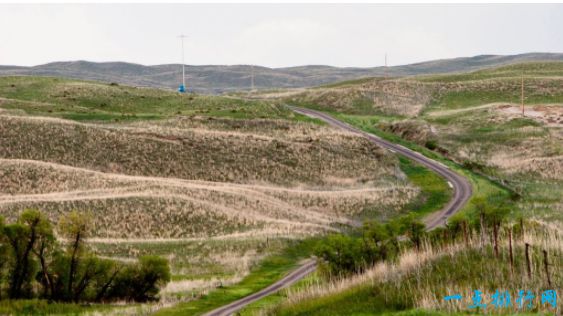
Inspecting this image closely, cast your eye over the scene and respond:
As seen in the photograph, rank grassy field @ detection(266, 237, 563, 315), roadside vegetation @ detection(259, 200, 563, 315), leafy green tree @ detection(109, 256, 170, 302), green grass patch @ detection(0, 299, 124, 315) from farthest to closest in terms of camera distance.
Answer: leafy green tree @ detection(109, 256, 170, 302) < green grass patch @ detection(0, 299, 124, 315) < grassy field @ detection(266, 237, 563, 315) < roadside vegetation @ detection(259, 200, 563, 315)

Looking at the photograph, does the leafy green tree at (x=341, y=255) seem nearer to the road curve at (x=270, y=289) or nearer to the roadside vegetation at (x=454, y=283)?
the road curve at (x=270, y=289)

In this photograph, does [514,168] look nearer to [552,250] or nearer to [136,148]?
[136,148]

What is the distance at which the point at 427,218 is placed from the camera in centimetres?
6281

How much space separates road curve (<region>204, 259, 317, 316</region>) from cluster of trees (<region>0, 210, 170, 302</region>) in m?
4.75

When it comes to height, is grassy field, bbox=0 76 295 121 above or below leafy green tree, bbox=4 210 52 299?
above

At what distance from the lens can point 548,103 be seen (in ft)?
417

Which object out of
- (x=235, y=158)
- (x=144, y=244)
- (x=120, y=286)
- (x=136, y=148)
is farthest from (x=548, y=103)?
(x=120, y=286)

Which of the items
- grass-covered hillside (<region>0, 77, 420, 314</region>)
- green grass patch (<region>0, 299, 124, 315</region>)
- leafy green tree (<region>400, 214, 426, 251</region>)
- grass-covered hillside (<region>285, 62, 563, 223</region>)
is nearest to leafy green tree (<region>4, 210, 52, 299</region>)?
green grass patch (<region>0, 299, 124, 315</region>)

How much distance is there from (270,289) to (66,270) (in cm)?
1194

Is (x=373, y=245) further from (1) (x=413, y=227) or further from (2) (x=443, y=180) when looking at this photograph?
(2) (x=443, y=180)

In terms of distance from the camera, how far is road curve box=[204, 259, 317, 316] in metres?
30.1

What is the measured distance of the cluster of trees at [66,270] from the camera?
30.5 metres

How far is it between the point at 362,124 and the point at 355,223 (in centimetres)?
6209

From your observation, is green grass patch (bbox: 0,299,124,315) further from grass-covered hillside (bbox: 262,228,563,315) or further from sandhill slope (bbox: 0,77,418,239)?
sandhill slope (bbox: 0,77,418,239)
